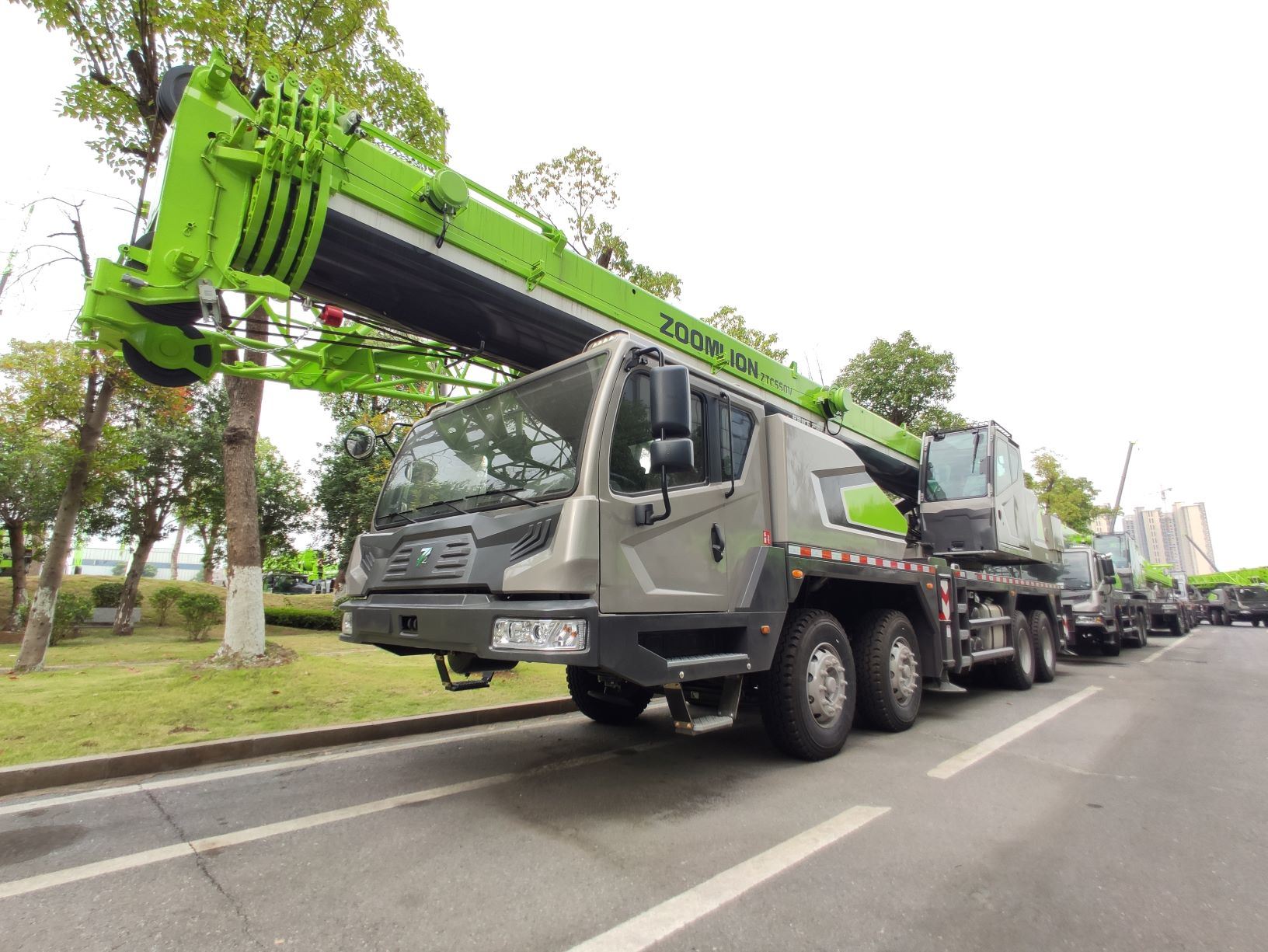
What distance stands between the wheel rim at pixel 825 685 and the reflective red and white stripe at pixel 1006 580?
261 centimetres

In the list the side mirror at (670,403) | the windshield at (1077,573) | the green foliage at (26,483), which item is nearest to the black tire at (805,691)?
the side mirror at (670,403)

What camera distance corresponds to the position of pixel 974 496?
25.2 ft

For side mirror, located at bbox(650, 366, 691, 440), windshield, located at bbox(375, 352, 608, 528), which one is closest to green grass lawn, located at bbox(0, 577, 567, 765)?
windshield, located at bbox(375, 352, 608, 528)

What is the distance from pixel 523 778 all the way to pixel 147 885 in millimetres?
2008

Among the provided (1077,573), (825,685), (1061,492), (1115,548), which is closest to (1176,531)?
(1061,492)

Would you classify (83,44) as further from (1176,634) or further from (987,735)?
(1176,634)

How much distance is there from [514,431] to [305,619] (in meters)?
16.2

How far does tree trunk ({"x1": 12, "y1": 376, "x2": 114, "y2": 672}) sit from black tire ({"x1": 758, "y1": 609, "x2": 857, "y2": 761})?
9736mm

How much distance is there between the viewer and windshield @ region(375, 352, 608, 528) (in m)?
3.70

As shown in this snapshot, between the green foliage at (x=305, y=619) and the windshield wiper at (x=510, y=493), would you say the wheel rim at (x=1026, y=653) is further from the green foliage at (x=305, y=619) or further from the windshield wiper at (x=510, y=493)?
the green foliage at (x=305, y=619)

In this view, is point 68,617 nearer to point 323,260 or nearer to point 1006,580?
point 323,260

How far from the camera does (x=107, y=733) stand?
4.91 meters

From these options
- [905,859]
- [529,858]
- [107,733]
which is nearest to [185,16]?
[107,733]

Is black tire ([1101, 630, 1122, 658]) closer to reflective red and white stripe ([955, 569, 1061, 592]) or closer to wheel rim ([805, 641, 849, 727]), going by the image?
reflective red and white stripe ([955, 569, 1061, 592])
